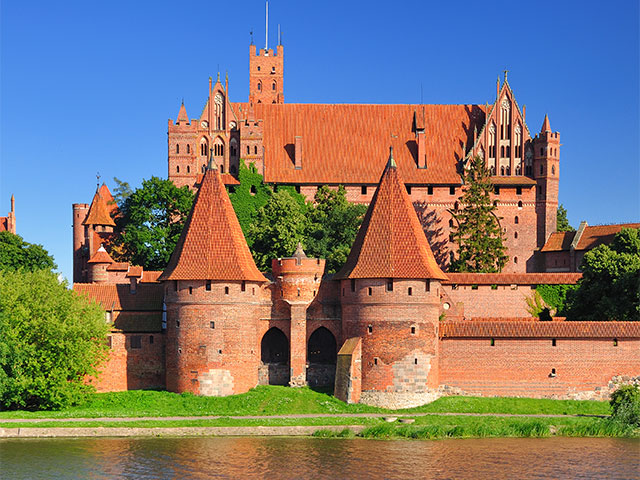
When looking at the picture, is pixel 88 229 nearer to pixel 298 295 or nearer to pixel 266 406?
pixel 298 295

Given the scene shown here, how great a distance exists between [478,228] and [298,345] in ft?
72.2

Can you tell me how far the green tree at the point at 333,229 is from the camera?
5718 cm

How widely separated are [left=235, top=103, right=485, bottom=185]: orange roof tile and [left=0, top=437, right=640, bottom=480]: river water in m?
32.2

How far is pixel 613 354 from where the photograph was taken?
44.5 metres

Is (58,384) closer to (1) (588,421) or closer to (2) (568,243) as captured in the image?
(1) (588,421)

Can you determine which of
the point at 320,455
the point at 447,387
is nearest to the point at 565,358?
the point at 447,387

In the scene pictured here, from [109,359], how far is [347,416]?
1014 centimetres

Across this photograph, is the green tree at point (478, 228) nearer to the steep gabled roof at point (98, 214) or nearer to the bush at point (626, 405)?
the bush at point (626, 405)

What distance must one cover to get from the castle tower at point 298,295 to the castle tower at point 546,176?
28.1m

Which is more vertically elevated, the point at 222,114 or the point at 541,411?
the point at 222,114

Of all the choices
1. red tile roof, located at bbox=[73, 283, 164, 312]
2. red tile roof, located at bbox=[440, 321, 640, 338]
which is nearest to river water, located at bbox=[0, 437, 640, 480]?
red tile roof, located at bbox=[440, 321, 640, 338]

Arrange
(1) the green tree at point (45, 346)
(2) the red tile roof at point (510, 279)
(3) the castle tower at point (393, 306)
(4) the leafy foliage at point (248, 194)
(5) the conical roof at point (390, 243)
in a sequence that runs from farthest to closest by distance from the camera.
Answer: (4) the leafy foliage at point (248, 194) < (2) the red tile roof at point (510, 279) < (5) the conical roof at point (390, 243) < (3) the castle tower at point (393, 306) < (1) the green tree at point (45, 346)

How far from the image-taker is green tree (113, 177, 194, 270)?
6094 cm

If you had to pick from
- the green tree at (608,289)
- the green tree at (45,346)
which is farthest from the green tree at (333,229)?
the green tree at (45,346)
